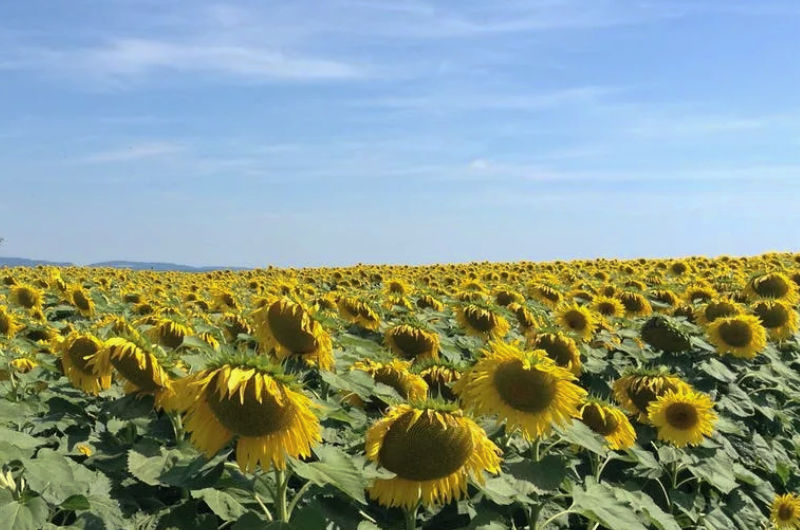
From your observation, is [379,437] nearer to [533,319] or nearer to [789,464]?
[533,319]

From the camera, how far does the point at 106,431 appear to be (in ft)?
14.6

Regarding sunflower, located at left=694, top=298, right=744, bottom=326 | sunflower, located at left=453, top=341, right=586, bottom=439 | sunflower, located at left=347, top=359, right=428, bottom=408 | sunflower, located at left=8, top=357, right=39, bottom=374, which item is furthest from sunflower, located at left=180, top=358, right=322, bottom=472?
sunflower, located at left=694, top=298, right=744, bottom=326

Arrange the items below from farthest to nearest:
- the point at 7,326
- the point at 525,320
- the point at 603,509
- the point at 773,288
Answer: the point at 773,288
the point at 525,320
the point at 7,326
the point at 603,509

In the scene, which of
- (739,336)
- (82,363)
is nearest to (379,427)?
(82,363)

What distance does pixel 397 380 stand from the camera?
4.45 metres

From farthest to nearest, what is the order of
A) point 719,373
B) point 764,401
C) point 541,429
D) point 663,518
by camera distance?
point 764,401 < point 719,373 < point 663,518 < point 541,429

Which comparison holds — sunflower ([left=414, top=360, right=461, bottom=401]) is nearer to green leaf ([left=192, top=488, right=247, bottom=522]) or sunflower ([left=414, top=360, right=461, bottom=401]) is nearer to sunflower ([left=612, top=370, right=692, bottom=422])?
green leaf ([left=192, top=488, right=247, bottom=522])

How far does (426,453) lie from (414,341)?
2.91 metres

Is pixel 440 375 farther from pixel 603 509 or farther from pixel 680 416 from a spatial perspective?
pixel 680 416

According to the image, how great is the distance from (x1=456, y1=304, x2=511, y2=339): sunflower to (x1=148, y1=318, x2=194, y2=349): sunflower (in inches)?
119

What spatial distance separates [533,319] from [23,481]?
6.10 m

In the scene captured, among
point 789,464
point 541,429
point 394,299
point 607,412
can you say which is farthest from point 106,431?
point 789,464

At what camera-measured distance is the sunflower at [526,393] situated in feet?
12.4

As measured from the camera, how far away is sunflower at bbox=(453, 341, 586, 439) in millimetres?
3781
